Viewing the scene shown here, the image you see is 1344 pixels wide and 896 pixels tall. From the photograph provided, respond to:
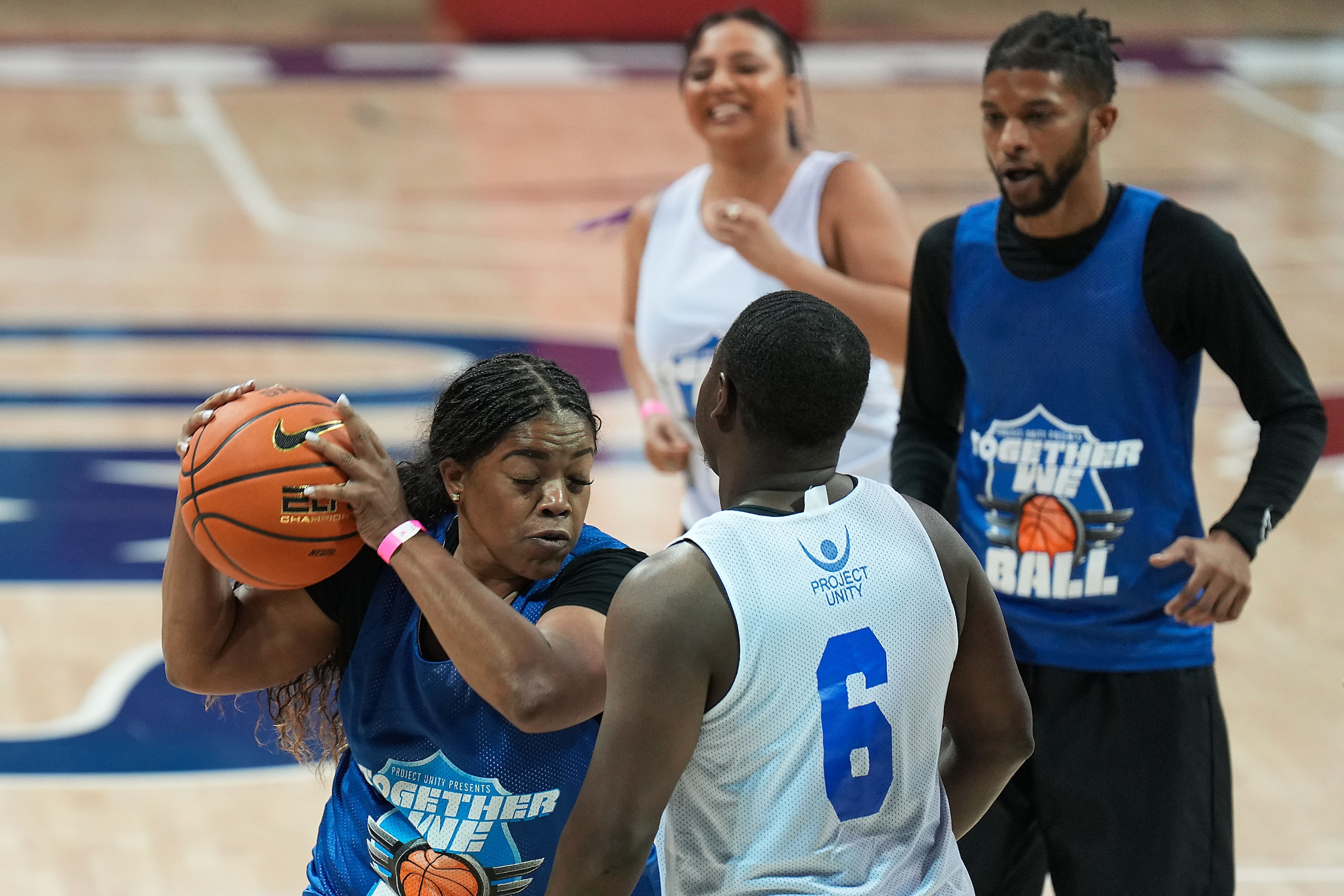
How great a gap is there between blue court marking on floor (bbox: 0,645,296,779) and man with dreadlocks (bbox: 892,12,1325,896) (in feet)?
7.58

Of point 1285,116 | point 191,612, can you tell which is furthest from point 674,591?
point 1285,116

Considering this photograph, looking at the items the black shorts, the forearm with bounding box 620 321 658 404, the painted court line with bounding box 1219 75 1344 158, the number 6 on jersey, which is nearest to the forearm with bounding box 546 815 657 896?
the number 6 on jersey

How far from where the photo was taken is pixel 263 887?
4016mm

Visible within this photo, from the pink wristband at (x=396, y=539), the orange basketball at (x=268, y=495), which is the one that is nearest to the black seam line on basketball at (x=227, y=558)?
the orange basketball at (x=268, y=495)

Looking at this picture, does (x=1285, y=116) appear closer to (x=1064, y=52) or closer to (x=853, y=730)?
(x=1064, y=52)

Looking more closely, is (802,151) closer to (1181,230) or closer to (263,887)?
(1181,230)

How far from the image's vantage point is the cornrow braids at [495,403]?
2336 mm

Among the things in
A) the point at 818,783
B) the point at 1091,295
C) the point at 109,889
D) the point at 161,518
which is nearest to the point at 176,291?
the point at 161,518

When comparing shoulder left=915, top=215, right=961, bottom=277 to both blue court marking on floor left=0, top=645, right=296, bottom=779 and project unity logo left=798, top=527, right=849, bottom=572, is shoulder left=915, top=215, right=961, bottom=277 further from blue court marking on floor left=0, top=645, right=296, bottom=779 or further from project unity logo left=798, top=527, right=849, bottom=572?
blue court marking on floor left=0, top=645, right=296, bottom=779

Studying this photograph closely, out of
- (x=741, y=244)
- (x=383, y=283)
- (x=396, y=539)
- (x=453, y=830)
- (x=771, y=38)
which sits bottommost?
(x=383, y=283)

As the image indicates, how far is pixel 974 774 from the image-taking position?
7.50 feet

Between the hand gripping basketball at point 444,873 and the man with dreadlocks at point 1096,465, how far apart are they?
948mm

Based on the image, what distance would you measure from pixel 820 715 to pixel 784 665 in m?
Answer: 0.08

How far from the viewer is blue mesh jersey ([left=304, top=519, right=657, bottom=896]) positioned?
2.37 metres
